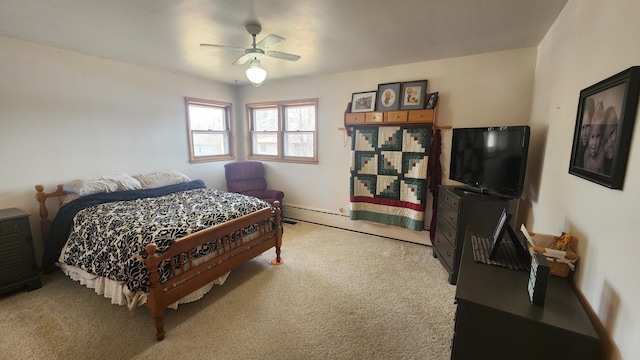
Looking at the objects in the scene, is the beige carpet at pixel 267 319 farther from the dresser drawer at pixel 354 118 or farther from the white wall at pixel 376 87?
the dresser drawer at pixel 354 118

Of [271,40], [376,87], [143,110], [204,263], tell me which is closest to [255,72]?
[271,40]

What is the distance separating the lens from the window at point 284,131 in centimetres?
441

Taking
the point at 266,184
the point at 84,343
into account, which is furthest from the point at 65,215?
the point at 266,184

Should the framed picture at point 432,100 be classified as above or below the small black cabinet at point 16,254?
above

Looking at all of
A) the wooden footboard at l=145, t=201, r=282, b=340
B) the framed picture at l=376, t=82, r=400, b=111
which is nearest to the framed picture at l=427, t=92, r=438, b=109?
the framed picture at l=376, t=82, r=400, b=111

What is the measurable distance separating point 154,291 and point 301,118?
3.31 m

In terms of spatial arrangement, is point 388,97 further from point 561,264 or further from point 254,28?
point 561,264

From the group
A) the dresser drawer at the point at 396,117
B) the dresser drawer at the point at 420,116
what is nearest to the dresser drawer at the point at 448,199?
the dresser drawer at the point at 420,116

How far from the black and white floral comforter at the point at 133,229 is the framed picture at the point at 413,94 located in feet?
7.23

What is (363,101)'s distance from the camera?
3758mm

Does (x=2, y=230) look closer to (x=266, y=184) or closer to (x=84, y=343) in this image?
(x=84, y=343)

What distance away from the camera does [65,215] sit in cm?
267

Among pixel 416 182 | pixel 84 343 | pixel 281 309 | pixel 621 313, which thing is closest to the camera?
pixel 621 313

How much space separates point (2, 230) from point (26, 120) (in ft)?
3.79
